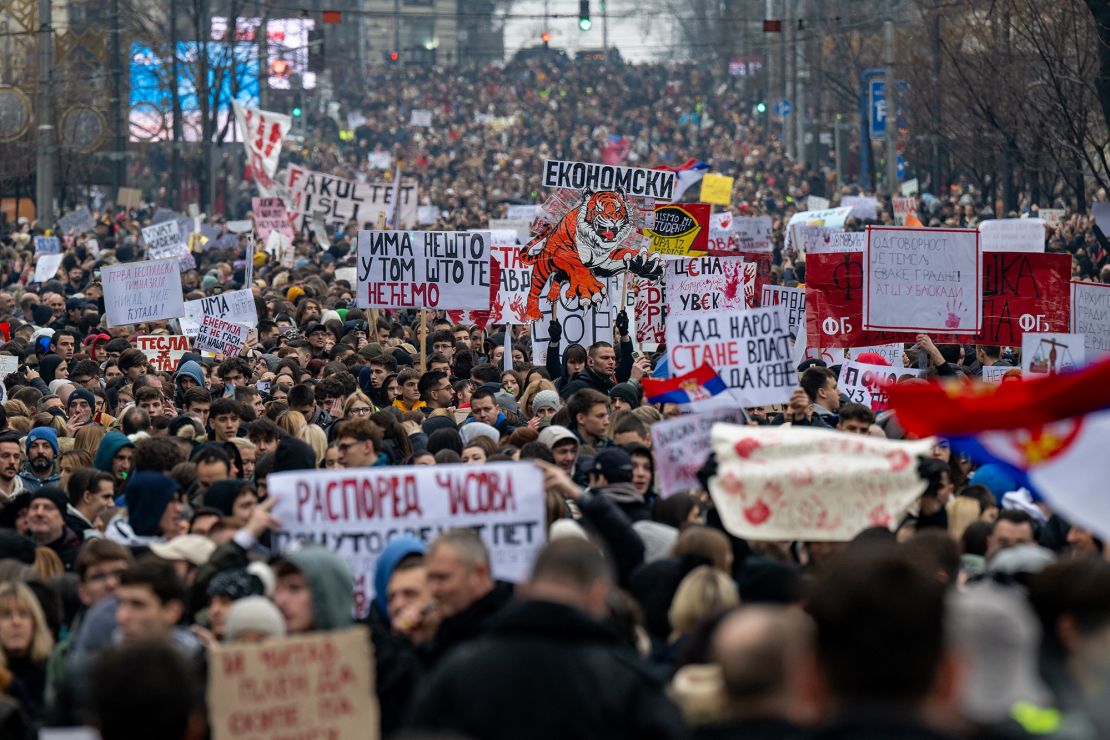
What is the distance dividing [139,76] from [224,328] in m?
43.1

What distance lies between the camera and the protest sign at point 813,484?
7383 millimetres

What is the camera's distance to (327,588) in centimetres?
617

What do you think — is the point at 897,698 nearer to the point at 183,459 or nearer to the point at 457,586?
the point at 457,586

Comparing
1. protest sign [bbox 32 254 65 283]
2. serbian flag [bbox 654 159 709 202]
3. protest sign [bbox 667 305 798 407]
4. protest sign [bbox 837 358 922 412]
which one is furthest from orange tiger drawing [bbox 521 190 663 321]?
protest sign [bbox 32 254 65 283]

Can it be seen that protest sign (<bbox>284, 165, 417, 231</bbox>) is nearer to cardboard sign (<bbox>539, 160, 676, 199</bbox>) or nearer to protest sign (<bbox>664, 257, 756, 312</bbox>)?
cardboard sign (<bbox>539, 160, 676, 199</bbox>)

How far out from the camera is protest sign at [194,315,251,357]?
52.6 feet

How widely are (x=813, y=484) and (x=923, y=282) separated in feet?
21.2

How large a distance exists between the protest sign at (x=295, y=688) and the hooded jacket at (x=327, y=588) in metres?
0.60

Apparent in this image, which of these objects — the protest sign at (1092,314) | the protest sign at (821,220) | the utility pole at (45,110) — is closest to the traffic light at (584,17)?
the utility pole at (45,110)

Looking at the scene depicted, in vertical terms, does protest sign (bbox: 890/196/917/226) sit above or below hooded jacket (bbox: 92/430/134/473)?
above

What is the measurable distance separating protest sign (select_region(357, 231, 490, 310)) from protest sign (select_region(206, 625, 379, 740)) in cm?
1040

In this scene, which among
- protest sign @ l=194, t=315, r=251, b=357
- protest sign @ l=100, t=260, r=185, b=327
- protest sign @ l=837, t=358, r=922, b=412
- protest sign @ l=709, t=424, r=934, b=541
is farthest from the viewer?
protest sign @ l=100, t=260, r=185, b=327

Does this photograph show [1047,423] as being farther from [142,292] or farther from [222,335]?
[142,292]

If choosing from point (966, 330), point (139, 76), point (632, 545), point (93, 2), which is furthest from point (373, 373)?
point (93, 2)
